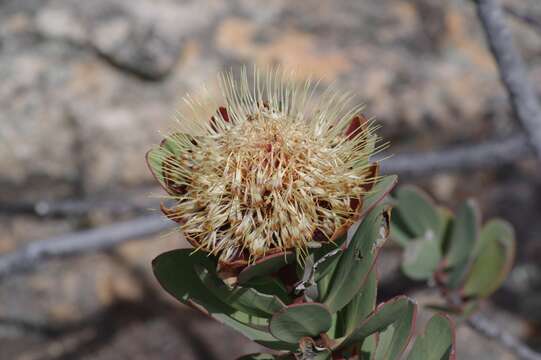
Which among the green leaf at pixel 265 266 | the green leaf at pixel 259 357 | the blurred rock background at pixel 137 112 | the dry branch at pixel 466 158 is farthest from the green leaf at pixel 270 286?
the blurred rock background at pixel 137 112

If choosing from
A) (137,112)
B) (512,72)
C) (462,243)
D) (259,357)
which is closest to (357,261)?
Answer: (259,357)

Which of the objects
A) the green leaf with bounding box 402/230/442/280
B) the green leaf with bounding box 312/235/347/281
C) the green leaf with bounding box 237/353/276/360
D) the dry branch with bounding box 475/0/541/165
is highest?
the dry branch with bounding box 475/0/541/165

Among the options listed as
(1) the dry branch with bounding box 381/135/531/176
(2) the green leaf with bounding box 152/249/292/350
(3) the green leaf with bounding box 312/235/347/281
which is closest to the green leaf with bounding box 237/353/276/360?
(2) the green leaf with bounding box 152/249/292/350

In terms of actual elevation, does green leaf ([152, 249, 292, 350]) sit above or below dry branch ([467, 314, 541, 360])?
above

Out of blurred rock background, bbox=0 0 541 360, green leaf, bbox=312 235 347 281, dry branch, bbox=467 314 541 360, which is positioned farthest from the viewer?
blurred rock background, bbox=0 0 541 360

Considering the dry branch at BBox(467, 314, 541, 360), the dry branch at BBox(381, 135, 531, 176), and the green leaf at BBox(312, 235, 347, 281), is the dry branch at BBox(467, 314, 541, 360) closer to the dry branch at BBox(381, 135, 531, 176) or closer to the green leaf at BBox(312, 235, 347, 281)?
the dry branch at BBox(381, 135, 531, 176)

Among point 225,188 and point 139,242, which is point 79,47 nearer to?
point 139,242

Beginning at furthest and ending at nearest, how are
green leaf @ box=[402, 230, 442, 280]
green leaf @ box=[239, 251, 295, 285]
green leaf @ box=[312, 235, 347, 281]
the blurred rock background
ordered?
the blurred rock background
green leaf @ box=[402, 230, 442, 280]
green leaf @ box=[312, 235, 347, 281]
green leaf @ box=[239, 251, 295, 285]
